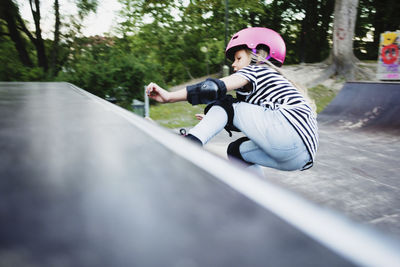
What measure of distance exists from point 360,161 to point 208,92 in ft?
11.0

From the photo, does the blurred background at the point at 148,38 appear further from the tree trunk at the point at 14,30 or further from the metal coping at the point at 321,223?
the metal coping at the point at 321,223

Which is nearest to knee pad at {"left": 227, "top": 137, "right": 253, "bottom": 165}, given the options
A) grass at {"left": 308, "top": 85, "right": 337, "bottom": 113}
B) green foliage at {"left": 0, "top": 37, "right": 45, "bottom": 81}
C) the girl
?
the girl

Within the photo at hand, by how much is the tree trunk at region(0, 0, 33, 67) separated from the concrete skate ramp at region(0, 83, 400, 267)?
1363cm

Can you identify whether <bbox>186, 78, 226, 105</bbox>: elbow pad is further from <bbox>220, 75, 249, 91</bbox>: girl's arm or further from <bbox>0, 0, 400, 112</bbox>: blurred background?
<bbox>0, 0, 400, 112</bbox>: blurred background

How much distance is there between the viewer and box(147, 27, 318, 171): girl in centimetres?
170

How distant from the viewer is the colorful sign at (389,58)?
9516 millimetres

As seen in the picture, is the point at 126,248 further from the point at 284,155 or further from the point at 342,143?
the point at 342,143

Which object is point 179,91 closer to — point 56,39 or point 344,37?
point 344,37

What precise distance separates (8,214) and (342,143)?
Result: 5658 mm

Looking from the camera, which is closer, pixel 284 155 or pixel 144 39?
pixel 284 155

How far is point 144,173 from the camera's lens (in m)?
0.49

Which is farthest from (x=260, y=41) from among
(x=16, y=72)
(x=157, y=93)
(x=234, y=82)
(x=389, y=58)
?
(x=389, y=58)

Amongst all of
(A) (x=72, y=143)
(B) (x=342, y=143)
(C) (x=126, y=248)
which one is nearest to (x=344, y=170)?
(B) (x=342, y=143)

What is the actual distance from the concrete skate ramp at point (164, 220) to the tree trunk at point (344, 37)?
13.2 meters
